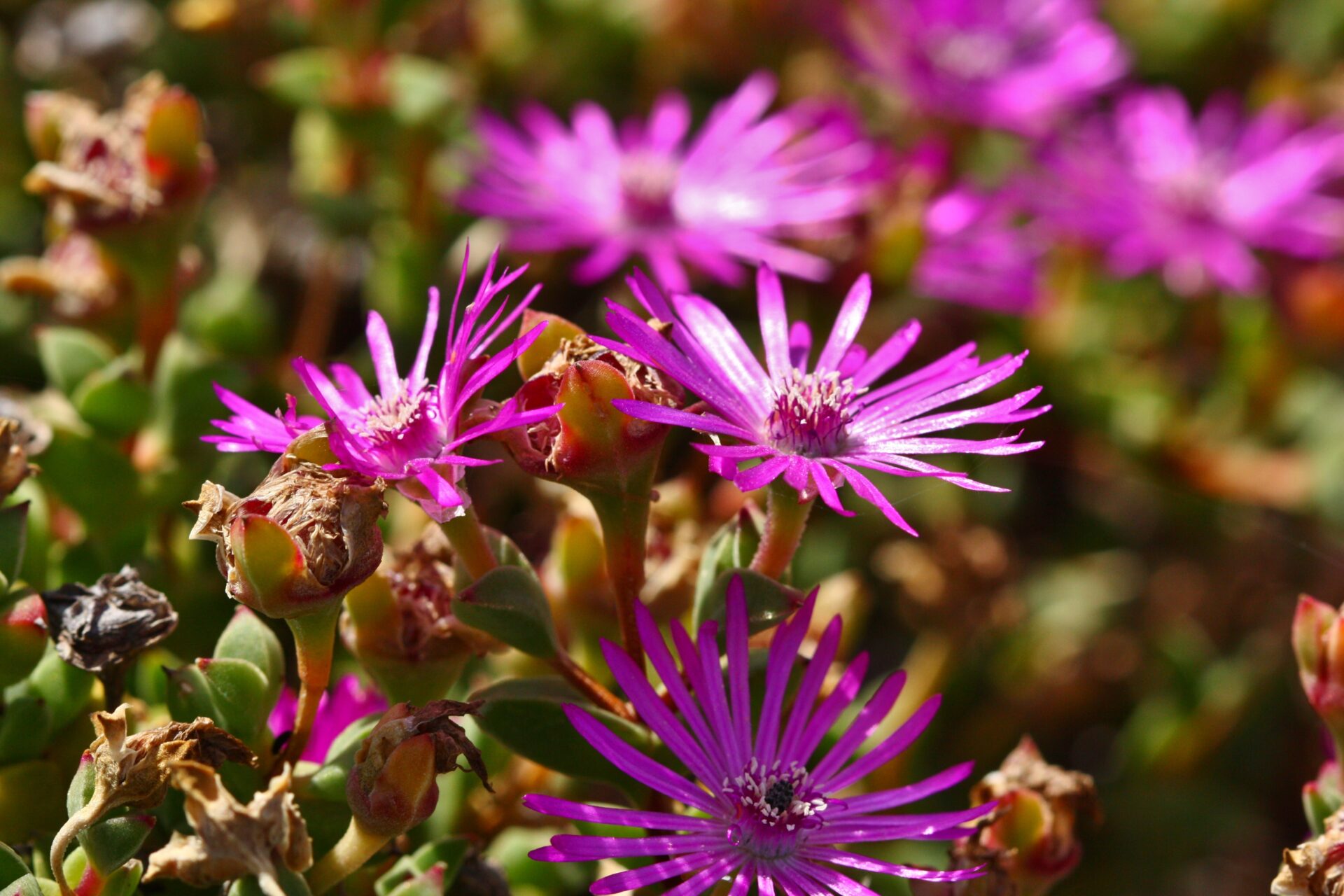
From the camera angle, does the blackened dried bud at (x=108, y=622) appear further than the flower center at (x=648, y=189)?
No

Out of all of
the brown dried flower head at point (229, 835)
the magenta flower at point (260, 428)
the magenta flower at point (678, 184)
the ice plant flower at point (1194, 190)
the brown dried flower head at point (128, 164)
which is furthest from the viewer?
the ice plant flower at point (1194, 190)

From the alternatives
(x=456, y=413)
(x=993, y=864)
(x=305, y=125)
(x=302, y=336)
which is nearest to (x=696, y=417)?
(x=456, y=413)

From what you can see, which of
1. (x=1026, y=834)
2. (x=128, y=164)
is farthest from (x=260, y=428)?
(x=1026, y=834)

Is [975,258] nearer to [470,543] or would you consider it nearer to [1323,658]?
[1323,658]

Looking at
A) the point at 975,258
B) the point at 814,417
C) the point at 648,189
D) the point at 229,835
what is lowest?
the point at 229,835

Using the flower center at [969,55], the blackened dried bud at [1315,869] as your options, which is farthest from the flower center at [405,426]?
the flower center at [969,55]

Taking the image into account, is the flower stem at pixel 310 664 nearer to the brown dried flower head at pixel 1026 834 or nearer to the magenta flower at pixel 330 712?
the magenta flower at pixel 330 712
